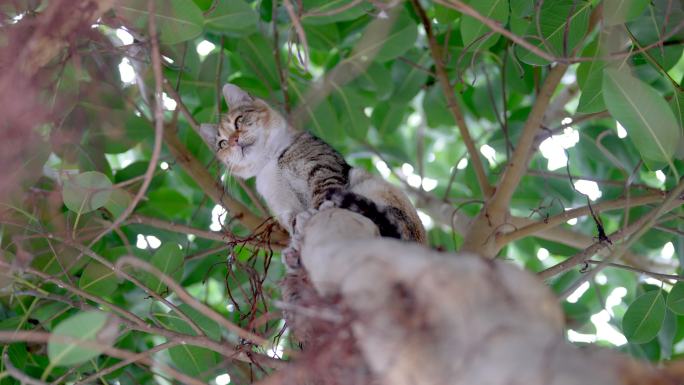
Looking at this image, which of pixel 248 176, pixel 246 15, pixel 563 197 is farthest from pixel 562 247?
pixel 246 15

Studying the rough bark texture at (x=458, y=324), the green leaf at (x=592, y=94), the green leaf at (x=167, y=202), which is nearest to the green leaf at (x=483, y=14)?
the green leaf at (x=592, y=94)

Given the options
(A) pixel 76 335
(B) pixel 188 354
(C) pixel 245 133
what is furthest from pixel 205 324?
(C) pixel 245 133

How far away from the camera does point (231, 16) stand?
3.51 meters

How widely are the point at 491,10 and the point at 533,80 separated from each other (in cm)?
118

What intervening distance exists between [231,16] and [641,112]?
2.06 meters

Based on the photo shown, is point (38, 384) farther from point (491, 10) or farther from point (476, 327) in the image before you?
point (491, 10)

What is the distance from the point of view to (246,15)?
3.52m

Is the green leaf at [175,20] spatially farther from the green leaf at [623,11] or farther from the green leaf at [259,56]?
the green leaf at [623,11]

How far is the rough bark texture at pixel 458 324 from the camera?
4.04ft

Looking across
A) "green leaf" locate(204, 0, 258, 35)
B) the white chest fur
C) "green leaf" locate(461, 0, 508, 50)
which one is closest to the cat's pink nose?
the white chest fur

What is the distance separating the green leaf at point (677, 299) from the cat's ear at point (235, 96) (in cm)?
274

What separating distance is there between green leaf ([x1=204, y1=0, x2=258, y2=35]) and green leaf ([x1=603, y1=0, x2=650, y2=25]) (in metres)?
1.70

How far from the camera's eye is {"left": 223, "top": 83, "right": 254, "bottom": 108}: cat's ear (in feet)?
14.7

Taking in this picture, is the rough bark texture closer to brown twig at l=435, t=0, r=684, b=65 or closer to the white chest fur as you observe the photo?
brown twig at l=435, t=0, r=684, b=65
